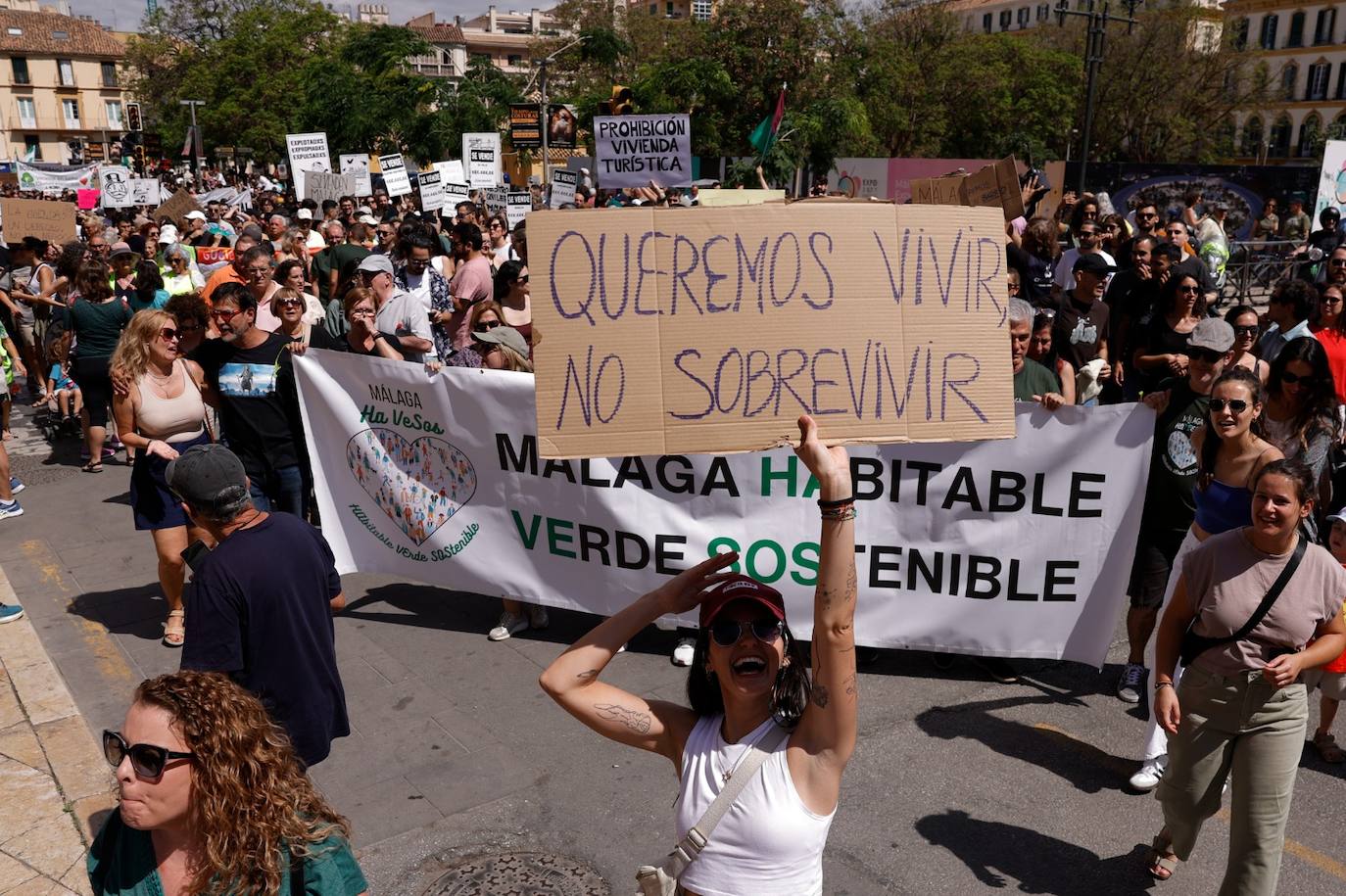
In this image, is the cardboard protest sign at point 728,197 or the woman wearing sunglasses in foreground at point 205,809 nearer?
the woman wearing sunglasses in foreground at point 205,809

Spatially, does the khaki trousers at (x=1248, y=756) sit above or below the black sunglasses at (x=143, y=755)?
below

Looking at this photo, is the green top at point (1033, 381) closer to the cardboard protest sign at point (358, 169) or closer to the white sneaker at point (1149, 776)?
the white sneaker at point (1149, 776)

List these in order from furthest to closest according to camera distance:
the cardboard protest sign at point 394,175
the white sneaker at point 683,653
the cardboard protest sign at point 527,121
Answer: the cardboard protest sign at point 527,121 → the cardboard protest sign at point 394,175 → the white sneaker at point 683,653

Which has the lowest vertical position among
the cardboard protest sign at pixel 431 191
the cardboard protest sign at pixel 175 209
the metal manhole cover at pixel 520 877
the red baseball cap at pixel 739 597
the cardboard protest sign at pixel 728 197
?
the metal manhole cover at pixel 520 877

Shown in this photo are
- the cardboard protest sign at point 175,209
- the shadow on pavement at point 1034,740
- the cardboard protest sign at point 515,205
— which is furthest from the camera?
the cardboard protest sign at point 175,209

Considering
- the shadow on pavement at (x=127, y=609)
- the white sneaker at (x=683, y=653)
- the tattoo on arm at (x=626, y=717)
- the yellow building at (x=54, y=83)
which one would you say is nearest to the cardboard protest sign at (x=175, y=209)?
the shadow on pavement at (x=127, y=609)

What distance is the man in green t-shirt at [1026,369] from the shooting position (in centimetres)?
549

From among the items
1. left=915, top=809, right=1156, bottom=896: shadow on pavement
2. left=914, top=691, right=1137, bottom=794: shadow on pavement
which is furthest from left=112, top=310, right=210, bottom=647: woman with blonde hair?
left=915, top=809, right=1156, bottom=896: shadow on pavement

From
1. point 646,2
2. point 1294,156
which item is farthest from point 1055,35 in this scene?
point 646,2

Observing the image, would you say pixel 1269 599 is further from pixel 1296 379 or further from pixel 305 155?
pixel 305 155

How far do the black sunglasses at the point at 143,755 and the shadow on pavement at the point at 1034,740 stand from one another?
364 centimetres

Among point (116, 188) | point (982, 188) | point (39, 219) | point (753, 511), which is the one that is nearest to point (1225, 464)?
point (753, 511)

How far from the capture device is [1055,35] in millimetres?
55469

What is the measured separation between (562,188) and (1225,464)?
12.8 metres
